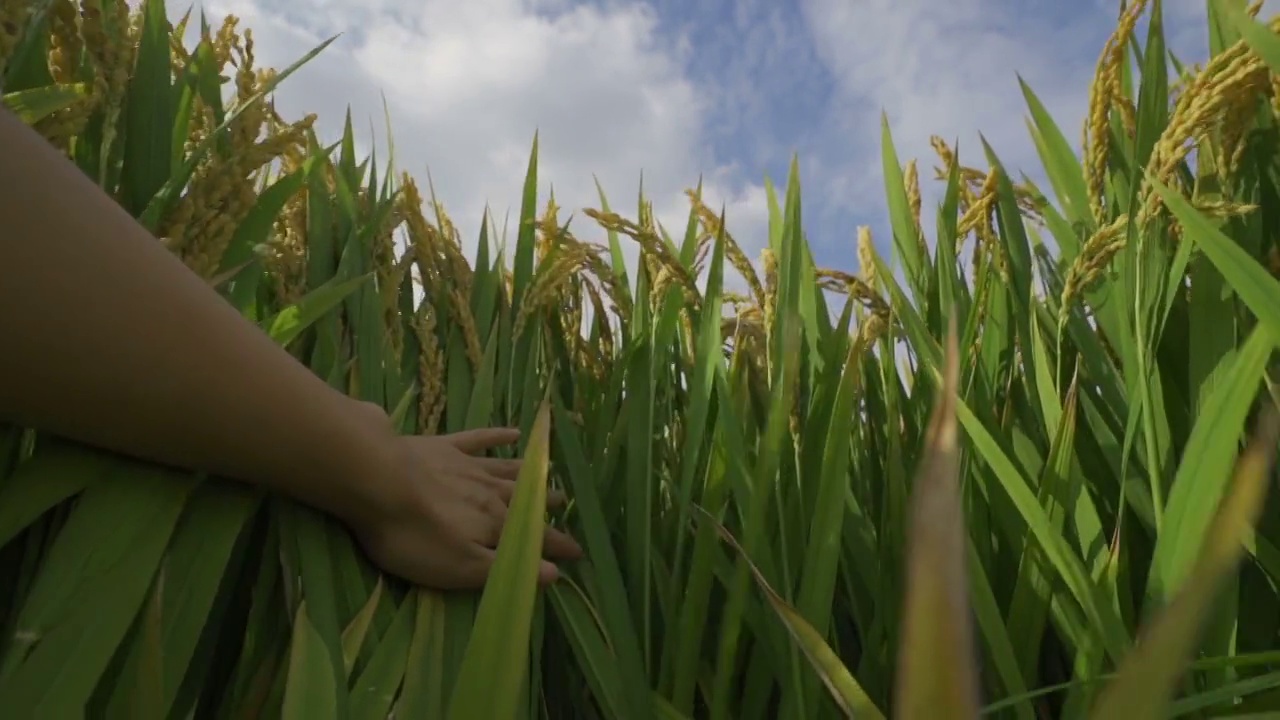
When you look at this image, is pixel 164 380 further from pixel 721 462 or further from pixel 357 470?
pixel 721 462

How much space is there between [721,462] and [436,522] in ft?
1.04

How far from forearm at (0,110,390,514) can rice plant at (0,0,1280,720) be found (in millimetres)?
69

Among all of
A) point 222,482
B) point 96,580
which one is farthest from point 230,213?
point 96,580

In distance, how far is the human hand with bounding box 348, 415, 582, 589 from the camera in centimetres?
86

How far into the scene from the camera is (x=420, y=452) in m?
0.95

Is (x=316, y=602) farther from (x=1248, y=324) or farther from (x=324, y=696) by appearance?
(x=1248, y=324)

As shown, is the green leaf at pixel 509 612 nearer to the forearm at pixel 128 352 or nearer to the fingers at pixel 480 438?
the forearm at pixel 128 352

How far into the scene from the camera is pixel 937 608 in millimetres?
174

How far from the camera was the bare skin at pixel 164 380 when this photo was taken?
62cm

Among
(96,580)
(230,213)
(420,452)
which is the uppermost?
(230,213)

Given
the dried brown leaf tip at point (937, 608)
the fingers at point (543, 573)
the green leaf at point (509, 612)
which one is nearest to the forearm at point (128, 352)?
the fingers at point (543, 573)

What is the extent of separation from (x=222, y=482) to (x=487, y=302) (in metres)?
0.55

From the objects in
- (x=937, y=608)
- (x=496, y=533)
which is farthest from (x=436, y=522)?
(x=937, y=608)

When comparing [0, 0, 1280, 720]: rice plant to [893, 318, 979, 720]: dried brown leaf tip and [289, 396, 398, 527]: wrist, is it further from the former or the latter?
[893, 318, 979, 720]: dried brown leaf tip
